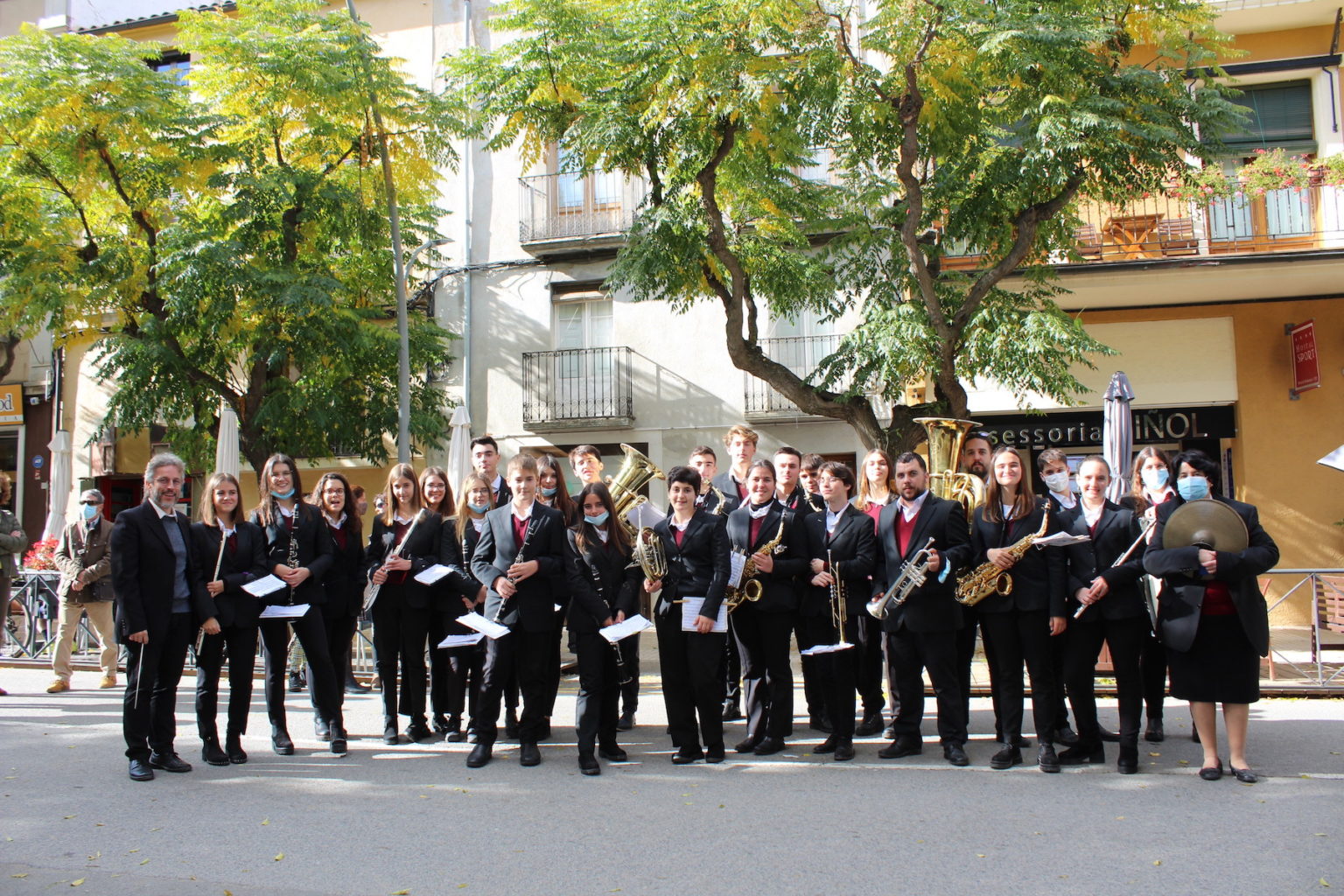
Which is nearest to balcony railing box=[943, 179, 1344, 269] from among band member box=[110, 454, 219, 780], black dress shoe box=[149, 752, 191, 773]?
band member box=[110, 454, 219, 780]

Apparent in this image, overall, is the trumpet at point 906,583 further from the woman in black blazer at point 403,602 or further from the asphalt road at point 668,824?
the woman in black blazer at point 403,602

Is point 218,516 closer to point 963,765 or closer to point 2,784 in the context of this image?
point 2,784

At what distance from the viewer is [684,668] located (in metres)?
6.92

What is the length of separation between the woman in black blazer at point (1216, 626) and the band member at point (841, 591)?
181cm

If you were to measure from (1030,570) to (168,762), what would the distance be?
5.46m

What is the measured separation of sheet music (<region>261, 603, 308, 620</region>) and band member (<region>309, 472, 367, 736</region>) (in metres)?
0.46

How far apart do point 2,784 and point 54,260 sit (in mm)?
9760

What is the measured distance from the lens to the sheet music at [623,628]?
6598mm

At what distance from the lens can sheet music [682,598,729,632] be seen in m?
6.83

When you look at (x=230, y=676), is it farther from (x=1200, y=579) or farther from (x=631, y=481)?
(x=1200, y=579)

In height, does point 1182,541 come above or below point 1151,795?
above

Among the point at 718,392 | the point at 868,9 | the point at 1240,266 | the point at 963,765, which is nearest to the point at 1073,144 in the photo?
the point at 1240,266

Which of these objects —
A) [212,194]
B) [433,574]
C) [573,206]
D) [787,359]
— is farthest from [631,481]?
[573,206]

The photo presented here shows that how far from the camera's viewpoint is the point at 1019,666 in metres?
6.76
